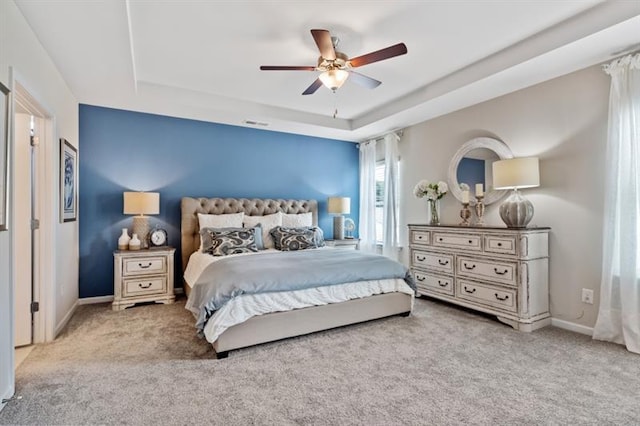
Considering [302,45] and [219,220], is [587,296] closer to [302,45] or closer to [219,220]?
[302,45]

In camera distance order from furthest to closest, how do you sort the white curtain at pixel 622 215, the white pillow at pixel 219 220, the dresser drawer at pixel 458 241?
the white pillow at pixel 219 220 → the dresser drawer at pixel 458 241 → the white curtain at pixel 622 215

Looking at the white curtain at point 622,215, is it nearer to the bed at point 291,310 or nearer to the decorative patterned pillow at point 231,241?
the bed at point 291,310

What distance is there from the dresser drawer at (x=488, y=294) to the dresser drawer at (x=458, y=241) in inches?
16.2

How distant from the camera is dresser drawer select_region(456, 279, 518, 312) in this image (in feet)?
10.9

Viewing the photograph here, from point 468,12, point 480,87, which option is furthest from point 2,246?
point 480,87

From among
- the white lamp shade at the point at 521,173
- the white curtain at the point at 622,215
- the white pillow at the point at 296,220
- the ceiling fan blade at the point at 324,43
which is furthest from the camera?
the white pillow at the point at 296,220

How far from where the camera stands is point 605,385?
7.19ft

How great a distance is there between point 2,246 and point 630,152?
480cm

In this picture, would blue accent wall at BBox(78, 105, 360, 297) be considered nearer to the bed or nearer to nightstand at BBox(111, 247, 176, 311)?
nightstand at BBox(111, 247, 176, 311)

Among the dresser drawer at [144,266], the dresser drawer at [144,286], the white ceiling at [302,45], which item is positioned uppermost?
the white ceiling at [302,45]

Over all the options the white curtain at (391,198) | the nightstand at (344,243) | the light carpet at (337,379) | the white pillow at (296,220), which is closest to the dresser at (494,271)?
the light carpet at (337,379)

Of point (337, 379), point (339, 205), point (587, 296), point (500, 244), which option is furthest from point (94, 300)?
point (587, 296)

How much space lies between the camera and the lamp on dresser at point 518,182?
3.35 metres

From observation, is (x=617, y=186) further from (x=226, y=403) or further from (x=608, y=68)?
(x=226, y=403)
